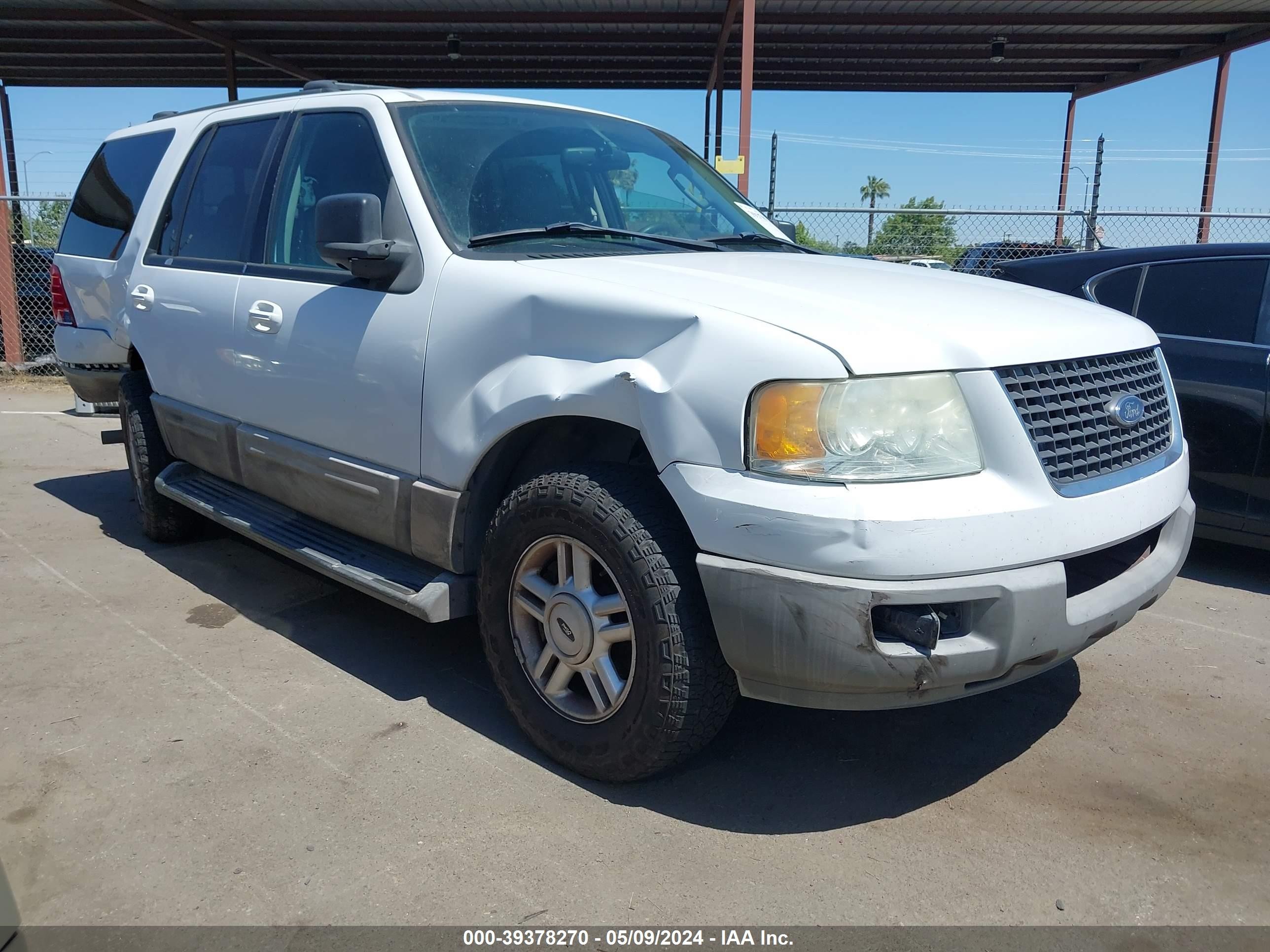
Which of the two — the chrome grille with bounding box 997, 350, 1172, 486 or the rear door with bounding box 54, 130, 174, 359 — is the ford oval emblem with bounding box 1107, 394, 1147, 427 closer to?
the chrome grille with bounding box 997, 350, 1172, 486

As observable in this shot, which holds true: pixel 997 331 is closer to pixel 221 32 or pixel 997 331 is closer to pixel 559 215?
pixel 559 215

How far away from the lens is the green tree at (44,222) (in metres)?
13.2

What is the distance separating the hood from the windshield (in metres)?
0.35

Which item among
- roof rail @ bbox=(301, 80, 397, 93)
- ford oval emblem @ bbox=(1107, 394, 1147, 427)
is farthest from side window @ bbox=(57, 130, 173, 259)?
ford oval emblem @ bbox=(1107, 394, 1147, 427)

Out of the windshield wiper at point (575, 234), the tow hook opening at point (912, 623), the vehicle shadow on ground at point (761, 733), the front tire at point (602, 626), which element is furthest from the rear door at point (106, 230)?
the tow hook opening at point (912, 623)

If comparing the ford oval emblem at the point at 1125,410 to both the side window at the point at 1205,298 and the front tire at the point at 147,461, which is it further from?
the front tire at the point at 147,461

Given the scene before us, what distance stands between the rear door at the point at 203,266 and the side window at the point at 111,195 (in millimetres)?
468

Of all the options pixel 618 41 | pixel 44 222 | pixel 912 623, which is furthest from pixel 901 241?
pixel 44 222

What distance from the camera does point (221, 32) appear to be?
14602mm

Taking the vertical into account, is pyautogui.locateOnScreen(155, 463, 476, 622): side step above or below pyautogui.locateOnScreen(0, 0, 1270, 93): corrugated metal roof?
below

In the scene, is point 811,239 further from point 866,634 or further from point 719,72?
point 866,634

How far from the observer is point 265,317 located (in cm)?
367

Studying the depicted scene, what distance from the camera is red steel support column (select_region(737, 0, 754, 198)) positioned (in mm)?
10500

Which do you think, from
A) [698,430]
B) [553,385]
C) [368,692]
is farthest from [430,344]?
[368,692]
